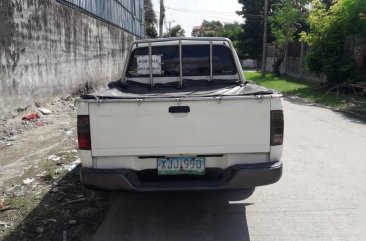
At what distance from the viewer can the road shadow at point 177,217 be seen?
3.98 meters

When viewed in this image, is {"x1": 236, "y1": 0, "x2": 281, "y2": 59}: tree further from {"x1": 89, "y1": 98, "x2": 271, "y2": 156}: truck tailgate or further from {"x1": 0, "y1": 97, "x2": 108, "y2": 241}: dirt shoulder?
{"x1": 89, "y1": 98, "x2": 271, "y2": 156}: truck tailgate

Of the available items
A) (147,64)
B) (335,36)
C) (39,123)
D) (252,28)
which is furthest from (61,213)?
(252,28)

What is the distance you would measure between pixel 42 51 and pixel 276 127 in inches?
331

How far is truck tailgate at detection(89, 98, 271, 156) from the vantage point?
12.4 ft

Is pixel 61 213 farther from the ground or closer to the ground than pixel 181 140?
closer to the ground

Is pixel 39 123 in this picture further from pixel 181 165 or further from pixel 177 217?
pixel 181 165

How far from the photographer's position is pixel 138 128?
12.5 feet

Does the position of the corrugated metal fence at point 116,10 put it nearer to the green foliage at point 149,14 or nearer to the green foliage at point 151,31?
the green foliage at point 151,31

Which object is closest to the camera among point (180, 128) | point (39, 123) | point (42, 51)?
point (180, 128)

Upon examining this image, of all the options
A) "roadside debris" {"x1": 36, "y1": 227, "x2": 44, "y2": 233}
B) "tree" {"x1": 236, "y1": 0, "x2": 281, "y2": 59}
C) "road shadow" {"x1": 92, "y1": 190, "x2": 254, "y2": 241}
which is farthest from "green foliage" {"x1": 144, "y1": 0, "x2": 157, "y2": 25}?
"roadside debris" {"x1": 36, "y1": 227, "x2": 44, "y2": 233}

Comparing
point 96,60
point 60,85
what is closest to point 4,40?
point 60,85

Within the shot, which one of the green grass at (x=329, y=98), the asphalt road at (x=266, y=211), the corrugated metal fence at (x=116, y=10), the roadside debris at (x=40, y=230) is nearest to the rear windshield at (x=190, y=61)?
the asphalt road at (x=266, y=211)

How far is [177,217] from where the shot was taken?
443 centimetres

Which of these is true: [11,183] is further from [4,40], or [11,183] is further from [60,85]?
[60,85]
